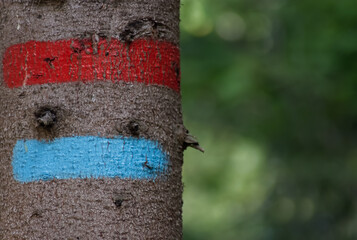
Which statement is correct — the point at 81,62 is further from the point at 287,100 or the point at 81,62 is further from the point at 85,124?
the point at 287,100

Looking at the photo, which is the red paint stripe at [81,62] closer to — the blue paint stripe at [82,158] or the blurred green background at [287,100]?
the blue paint stripe at [82,158]

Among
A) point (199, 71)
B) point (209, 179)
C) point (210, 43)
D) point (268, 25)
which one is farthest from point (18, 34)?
point (209, 179)

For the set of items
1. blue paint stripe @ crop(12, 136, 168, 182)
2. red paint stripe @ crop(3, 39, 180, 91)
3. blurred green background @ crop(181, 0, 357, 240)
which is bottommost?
blue paint stripe @ crop(12, 136, 168, 182)

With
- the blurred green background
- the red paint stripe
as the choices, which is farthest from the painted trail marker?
the blurred green background

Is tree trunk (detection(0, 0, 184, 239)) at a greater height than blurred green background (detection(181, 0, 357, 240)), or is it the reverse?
blurred green background (detection(181, 0, 357, 240))

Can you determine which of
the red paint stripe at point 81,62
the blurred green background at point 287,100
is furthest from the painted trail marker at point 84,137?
the blurred green background at point 287,100

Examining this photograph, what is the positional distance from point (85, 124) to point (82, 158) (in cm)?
9

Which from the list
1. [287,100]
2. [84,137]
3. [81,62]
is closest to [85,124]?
[84,137]

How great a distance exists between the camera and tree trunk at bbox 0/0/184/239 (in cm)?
156

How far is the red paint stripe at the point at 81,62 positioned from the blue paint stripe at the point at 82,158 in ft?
0.52

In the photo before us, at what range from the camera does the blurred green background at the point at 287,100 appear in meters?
5.54

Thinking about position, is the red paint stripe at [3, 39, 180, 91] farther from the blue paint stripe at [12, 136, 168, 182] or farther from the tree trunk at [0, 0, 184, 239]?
the blue paint stripe at [12, 136, 168, 182]

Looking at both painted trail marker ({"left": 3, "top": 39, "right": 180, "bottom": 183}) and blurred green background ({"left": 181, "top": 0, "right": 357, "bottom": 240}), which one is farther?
blurred green background ({"left": 181, "top": 0, "right": 357, "bottom": 240})

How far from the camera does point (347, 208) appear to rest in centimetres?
641
